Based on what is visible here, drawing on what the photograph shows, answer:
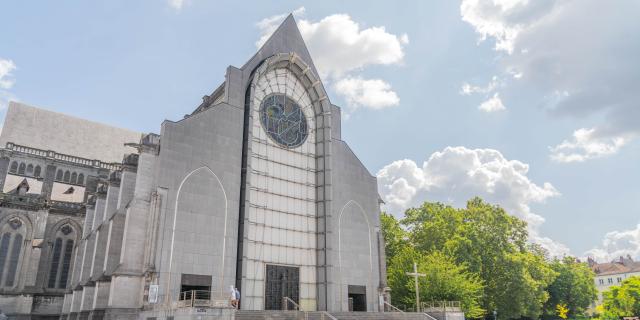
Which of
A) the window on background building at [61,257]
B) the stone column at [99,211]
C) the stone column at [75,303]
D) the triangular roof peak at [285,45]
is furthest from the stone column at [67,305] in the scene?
the triangular roof peak at [285,45]

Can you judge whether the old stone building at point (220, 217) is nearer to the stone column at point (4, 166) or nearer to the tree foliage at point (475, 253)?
the stone column at point (4, 166)

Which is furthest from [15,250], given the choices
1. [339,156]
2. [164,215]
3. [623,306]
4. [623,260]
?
[623,260]

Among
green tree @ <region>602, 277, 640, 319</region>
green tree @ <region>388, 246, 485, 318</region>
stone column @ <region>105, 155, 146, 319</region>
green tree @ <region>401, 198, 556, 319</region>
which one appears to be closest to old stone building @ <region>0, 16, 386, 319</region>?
stone column @ <region>105, 155, 146, 319</region>

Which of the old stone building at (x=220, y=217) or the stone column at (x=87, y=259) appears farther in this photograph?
the stone column at (x=87, y=259)

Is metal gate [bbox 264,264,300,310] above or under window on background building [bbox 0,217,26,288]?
under

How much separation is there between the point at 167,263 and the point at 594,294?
71.7 m

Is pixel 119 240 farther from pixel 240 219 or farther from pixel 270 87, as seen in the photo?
pixel 270 87

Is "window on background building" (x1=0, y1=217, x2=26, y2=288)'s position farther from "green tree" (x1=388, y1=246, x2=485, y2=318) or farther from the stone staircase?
"green tree" (x1=388, y1=246, x2=485, y2=318)

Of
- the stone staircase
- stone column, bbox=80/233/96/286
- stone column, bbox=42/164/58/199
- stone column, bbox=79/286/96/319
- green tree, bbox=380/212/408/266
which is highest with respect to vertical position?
stone column, bbox=42/164/58/199

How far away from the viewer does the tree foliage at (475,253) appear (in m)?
41.8

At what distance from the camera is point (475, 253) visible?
144 feet

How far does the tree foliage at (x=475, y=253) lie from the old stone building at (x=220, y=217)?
219 inches

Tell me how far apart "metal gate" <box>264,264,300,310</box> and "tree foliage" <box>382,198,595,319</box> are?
10491 mm

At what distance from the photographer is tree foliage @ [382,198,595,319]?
4181 cm
